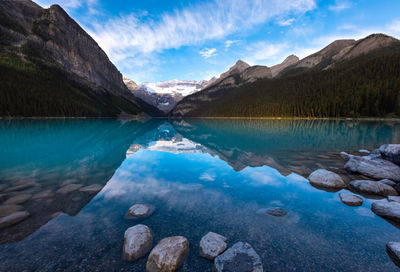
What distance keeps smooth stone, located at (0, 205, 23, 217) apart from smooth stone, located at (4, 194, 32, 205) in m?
0.44

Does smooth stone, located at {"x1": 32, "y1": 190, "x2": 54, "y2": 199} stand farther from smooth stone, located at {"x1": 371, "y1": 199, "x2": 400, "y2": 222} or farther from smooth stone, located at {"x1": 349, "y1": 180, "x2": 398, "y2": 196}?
smooth stone, located at {"x1": 349, "y1": 180, "x2": 398, "y2": 196}

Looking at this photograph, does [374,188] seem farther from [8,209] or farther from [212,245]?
[8,209]

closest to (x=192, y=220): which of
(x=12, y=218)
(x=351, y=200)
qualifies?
(x=12, y=218)

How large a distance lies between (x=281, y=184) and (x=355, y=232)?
495 centimetres

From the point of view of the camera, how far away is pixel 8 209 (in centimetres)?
775

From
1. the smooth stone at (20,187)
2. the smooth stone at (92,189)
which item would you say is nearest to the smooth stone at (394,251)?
the smooth stone at (92,189)

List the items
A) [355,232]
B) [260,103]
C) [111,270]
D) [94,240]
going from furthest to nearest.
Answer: [260,103]
[355,232]
[94,240]
[111,270]

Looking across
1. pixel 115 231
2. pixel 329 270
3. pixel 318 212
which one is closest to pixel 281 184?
pixel 318 212

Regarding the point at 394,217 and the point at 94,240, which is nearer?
the point at 94,240

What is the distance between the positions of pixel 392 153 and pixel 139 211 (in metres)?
18.1

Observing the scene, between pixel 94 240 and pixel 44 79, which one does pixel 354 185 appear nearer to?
pixel 94 240

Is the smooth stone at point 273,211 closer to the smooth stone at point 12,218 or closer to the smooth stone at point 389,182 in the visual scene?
the smooth stone at point 389,182

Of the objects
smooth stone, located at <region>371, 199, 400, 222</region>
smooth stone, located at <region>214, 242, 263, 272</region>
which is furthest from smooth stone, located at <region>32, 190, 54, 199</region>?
smooth stone, located at <region>371, 199, 400, 222</region>

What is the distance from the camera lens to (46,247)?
5.68 m
